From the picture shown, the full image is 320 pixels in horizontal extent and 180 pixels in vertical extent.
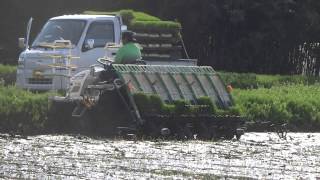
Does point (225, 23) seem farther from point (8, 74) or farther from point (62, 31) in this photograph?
point (62, 31)

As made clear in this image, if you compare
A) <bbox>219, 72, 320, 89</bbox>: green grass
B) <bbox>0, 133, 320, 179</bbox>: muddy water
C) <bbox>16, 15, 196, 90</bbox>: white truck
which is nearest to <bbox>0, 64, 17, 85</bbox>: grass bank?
<bbox>16, 15, 196, 90</bbox>: white truck

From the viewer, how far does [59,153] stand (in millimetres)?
14742

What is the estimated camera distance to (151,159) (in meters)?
14.3

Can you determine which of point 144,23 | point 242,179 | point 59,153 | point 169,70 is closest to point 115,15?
point 144,23

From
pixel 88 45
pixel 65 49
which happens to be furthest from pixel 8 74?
pixel 88 45

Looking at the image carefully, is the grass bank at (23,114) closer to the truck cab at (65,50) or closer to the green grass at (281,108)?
the truck cab at (65,50)

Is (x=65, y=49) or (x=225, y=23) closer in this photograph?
(x=65, y=49)

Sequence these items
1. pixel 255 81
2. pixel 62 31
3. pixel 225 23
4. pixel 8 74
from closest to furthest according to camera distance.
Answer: pixel 62 31
pixel 8 74
pixel 255 81
pixel 225 23

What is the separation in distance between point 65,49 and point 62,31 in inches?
42.0

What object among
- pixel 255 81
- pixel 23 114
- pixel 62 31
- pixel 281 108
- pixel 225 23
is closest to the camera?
pixel 23 114

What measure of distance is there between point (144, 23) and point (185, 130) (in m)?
7.03

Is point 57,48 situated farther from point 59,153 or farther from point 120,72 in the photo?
point 59,153

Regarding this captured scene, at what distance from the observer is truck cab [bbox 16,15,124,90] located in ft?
77.2

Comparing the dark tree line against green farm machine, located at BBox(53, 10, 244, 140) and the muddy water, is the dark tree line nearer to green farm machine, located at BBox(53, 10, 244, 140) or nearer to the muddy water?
green farm machine, located at BBox(53, 10, 244, 140)
